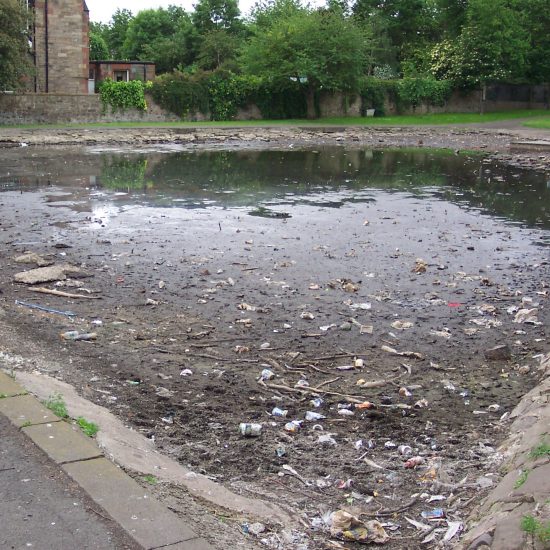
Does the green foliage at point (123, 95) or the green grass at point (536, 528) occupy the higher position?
the green foliage at point (123, 95)

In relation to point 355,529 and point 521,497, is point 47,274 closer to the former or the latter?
point 355,529

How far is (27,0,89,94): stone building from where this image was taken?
156 ft

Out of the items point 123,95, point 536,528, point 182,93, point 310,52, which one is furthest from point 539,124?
point 536,528

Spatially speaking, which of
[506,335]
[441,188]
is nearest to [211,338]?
[506,335]

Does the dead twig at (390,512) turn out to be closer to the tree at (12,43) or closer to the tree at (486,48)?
the tree at (12,43)

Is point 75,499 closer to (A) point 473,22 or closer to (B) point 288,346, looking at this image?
(B) point 288,346

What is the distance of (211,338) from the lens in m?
7.78

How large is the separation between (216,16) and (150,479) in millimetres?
79661

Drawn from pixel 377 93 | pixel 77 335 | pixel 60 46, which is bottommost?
pixel 77 335

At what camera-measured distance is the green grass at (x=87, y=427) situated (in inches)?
189

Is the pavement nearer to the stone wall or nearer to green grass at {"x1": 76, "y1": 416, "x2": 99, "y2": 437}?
green grass at {"x1": 76, "y1": 416, "x2": 99, "y2": 437}

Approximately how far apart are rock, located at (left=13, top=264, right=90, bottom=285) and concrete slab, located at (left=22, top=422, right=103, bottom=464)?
511 cm

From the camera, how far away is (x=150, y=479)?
4.37m

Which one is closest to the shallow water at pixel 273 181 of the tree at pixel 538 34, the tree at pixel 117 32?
the tree at pixel 538 34
